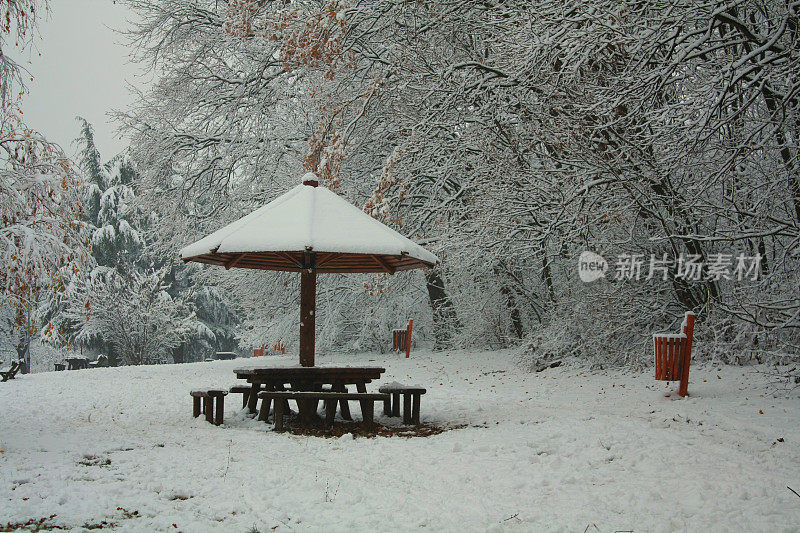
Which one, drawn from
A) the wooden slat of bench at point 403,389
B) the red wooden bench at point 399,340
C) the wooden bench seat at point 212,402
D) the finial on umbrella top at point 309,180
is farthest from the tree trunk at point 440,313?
the wooden bench seat at point 212,402

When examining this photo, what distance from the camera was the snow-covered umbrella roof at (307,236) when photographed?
24.5ft

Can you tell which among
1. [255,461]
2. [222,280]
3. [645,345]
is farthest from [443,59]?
[222,280]

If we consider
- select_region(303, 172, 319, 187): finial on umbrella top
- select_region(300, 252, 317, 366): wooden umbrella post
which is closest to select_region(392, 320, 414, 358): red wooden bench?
select_region(300, 252, 317, 366): wooden umbrella post

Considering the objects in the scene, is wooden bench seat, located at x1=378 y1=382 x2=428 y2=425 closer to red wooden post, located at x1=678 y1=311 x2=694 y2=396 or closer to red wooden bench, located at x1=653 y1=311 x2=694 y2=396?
red wooden bench, located at x1=653 y1=311 x2=694 y2=396

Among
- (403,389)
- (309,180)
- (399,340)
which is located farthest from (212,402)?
(399,340)

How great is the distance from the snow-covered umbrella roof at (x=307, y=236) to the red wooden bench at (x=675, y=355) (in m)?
3.30

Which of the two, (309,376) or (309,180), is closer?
(309,376)

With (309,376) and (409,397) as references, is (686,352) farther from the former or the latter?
(309,376)

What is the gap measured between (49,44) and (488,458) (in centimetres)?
648

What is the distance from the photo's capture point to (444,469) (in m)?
5.80

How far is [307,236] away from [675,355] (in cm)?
513

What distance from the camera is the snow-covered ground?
14.6 ft

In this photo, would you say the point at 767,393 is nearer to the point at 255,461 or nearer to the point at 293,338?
the point at 255,461

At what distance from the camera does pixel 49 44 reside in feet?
25.2
